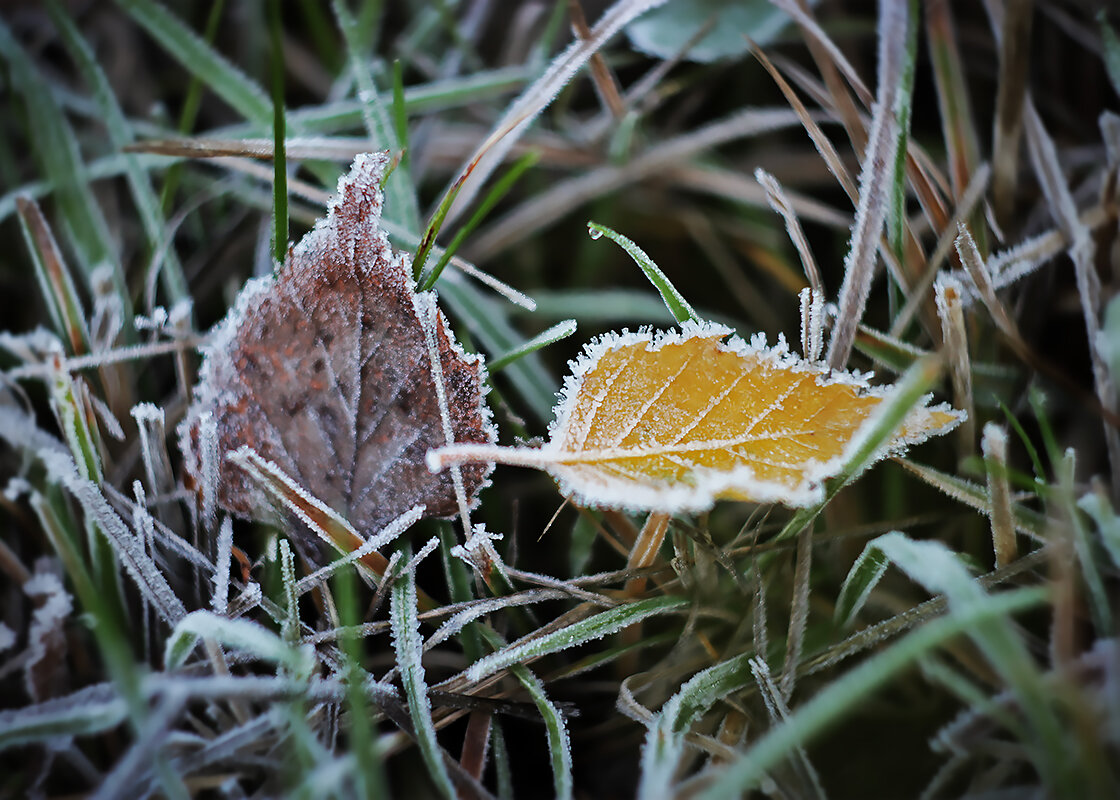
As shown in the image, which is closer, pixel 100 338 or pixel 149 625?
pixel 149 625

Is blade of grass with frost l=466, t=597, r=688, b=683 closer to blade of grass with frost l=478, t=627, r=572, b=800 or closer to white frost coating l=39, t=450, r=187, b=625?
blade of grass with frost l=478, t=627, r=572, b=800

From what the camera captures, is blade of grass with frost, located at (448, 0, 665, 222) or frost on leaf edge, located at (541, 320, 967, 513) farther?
blade of grass with frost, located at (448, 0, 665, 222)

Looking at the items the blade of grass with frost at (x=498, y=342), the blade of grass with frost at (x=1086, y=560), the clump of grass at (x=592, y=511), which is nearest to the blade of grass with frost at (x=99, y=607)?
the clump of grass at (x=592, y=511)

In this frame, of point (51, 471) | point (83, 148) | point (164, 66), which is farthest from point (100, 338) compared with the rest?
point (164, 66)

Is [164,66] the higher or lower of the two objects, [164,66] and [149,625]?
the higher

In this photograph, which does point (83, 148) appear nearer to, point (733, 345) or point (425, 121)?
point (425, 121)

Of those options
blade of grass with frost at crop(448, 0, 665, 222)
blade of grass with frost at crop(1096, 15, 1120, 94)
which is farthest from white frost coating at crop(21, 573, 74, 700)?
blade of grass with frost at crop(1096, 15, 1120, 94)

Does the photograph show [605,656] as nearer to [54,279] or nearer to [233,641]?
[233,641]
